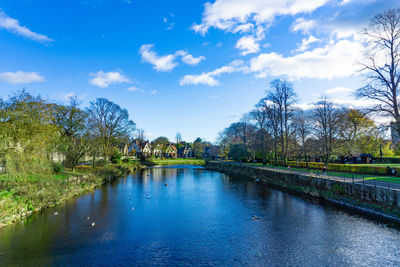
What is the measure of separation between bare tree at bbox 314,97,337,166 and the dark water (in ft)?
49.4

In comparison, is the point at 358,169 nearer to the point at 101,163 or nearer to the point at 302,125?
the point at 302,125

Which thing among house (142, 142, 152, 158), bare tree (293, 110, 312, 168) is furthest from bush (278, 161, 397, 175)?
house (142, 142, 152, 158)

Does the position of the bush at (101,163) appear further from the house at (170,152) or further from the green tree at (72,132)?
the house at (170,152)

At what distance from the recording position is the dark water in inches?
367

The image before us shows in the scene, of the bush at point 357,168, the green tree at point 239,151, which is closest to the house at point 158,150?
the green tree at point 239,151

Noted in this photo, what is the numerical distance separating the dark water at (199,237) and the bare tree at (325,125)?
15063mm

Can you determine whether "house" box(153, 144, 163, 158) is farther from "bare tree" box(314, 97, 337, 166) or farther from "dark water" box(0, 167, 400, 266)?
"dark water" box(0, 167, 400, 266)

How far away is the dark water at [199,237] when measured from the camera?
9312 mm

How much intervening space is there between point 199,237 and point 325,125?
88.6 feet

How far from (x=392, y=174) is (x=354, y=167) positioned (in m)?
4.10

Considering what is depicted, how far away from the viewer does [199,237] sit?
1178cm

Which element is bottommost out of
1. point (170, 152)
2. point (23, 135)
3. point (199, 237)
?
point (199, 237)

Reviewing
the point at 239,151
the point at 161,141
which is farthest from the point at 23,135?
the point at 161,141

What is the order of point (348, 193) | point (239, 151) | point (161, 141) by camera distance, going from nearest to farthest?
1. point (348, 193)
2. point (239, 151)
3. point (161, 141)
